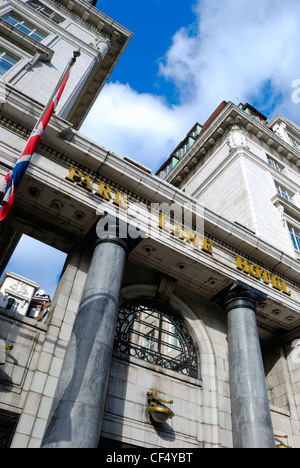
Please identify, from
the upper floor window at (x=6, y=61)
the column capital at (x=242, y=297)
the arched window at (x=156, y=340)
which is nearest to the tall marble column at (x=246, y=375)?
the column capital at (x=242, y=297)

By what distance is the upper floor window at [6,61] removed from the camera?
1577 centimetres

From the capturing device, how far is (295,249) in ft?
63.1

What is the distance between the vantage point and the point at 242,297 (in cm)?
1272

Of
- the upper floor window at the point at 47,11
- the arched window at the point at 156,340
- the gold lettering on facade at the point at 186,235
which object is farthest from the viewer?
the upper floor window at the point at 47,11

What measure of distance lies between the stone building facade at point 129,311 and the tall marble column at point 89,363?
0.03 metres

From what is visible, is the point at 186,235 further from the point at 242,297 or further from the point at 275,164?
the point at 275,164

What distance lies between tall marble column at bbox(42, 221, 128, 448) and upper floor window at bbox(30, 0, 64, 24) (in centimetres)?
1876

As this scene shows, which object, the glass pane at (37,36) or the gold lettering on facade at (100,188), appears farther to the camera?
the glass pane at (37,36)

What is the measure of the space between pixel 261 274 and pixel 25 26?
18.5 metres

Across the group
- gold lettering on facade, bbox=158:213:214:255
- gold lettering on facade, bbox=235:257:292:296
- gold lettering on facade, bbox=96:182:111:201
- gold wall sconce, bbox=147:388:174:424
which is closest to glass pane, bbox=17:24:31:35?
gold lettering on facade, bbox=96:182:111:201

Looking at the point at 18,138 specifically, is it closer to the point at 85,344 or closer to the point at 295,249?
the point at 85,344

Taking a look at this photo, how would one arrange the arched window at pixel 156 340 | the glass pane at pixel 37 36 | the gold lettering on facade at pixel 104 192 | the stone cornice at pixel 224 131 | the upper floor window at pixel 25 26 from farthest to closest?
the stone cornice at pixel 224 131 < the glass pane at pixel 37 36 < the upper floor window at pixel 25 26 < the gold lettering on facade at pixel 104 192 < the arched window at pixel 156 340

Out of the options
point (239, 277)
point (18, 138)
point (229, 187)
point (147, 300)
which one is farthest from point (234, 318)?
point (229, 187)

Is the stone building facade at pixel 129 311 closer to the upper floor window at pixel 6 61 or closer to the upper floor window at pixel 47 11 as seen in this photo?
the upper floor window at pixel 6 61
